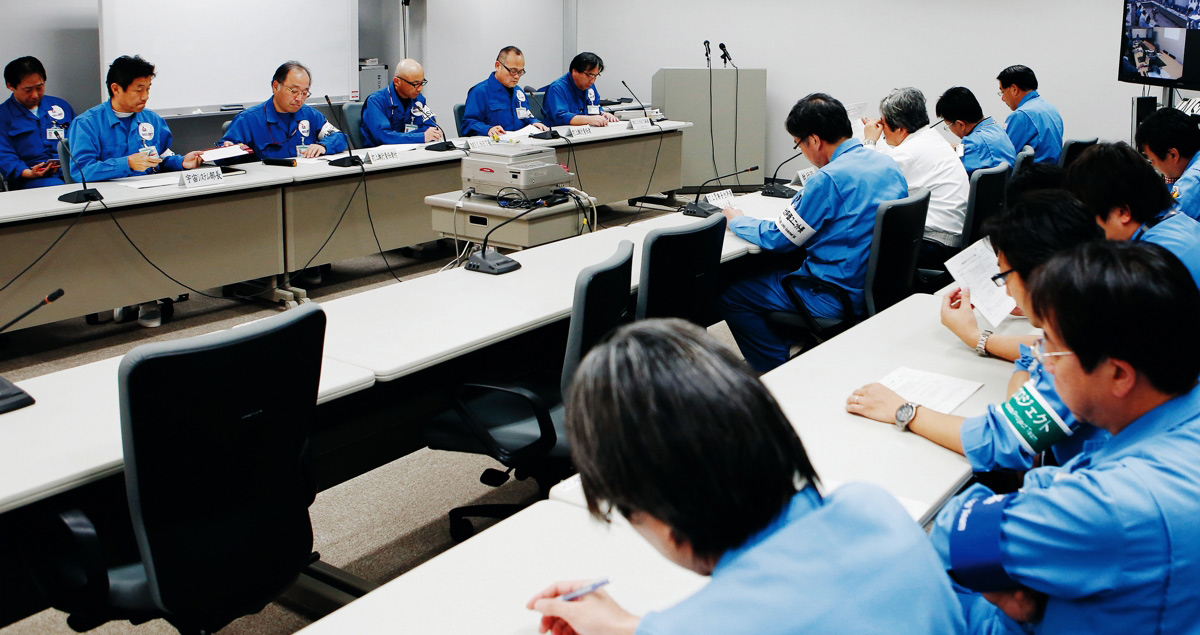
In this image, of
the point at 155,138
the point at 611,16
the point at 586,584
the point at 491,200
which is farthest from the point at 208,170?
the point at 611,16

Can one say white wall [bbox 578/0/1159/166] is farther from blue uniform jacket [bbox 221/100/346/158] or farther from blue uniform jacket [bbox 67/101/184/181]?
blue uniform jacket [bbox 67/101/184/181]

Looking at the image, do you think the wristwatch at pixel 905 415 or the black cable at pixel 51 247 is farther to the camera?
the black cable at pixel 51 247

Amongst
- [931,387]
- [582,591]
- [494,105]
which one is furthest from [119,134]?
[582,591]

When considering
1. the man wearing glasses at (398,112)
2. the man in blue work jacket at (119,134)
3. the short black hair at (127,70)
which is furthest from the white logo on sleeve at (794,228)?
the man wearing glasses at (398,112)

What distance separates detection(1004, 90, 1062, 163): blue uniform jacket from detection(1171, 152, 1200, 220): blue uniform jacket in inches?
73.8

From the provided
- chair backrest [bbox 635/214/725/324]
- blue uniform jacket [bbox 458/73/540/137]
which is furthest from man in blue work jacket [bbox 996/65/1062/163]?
chair backrest [bbox 635/214/725/324]

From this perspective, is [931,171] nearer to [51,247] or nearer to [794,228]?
[794,228]

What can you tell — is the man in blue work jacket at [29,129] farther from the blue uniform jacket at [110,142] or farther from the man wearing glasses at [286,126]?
the man wearing glasses at [286,126]

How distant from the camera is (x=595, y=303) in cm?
224

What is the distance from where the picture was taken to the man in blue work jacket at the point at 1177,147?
3596mm

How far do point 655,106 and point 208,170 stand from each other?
450 cm

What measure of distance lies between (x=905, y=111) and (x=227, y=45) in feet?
15.1

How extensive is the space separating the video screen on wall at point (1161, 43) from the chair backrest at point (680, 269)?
3.93 m

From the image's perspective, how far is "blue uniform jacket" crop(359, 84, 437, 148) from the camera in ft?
19.1
